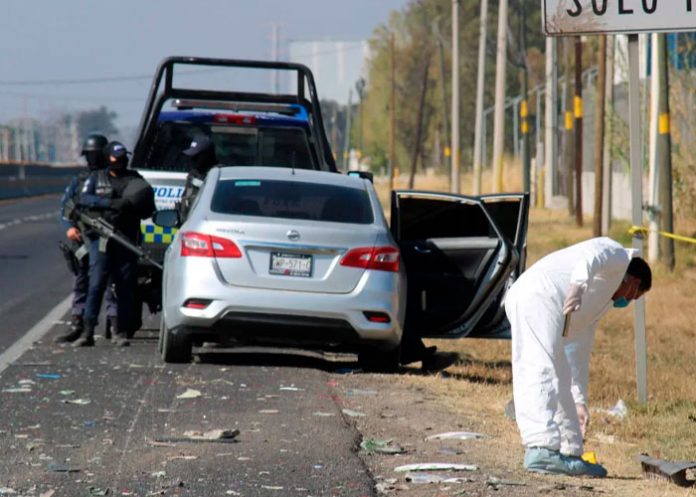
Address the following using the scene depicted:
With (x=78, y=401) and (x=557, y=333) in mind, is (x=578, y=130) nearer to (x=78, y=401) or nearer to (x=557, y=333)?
(x=78, y=401)

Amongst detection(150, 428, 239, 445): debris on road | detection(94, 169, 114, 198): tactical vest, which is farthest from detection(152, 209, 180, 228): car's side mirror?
detection(150, 428, 239, 445): debris on road

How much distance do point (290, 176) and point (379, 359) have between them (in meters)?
1.60

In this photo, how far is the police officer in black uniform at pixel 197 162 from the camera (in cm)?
1354

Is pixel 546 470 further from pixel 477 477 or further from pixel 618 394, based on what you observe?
pixel 618 394

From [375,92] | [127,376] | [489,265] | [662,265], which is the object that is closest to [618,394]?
[489,265]

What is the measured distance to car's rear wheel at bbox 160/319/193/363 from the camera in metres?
12.1

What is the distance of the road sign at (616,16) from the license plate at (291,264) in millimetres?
2524

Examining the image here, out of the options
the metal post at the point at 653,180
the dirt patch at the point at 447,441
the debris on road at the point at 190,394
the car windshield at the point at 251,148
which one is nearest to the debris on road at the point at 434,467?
the dirt patch at the point at 447,441

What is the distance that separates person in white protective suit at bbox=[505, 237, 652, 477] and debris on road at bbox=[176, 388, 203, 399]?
10.5ft

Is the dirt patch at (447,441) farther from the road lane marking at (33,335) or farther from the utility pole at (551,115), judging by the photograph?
the utility pole at (551,115)

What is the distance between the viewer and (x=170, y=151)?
15328mm

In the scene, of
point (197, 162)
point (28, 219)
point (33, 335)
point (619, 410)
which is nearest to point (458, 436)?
point (619, 410)

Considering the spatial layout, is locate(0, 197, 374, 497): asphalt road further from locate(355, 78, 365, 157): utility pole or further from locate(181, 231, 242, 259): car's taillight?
locate(355, 78, 365, 157): utility pole

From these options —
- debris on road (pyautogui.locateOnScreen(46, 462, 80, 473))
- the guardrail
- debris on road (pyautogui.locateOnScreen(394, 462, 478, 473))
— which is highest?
debris on road (pyautogui.locateOnScreen(46, 462, 80, 473))
